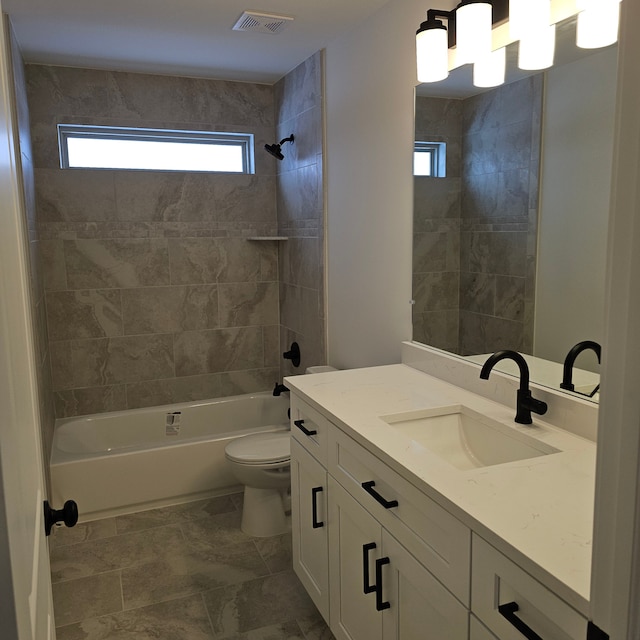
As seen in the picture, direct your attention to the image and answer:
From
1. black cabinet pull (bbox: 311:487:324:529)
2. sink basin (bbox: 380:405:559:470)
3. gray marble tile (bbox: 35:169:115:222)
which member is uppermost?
gray marble tile (bbox: 35:169:115:222)

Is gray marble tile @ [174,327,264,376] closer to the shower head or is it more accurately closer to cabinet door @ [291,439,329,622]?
the shower head

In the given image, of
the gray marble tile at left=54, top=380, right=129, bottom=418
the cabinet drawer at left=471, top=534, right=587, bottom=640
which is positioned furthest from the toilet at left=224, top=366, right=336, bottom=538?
the cabinet drawer at left=471, top=534, right=587, bottom=640

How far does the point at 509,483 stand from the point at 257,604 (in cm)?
146

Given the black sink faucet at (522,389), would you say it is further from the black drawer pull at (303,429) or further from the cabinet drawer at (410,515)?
the black drawer pull at (303,429)

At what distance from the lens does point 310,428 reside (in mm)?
2113

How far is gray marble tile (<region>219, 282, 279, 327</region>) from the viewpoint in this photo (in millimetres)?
3955

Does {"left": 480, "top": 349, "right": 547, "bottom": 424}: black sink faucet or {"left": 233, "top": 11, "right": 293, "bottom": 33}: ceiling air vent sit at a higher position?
{"left": 233, "top": 11, "right": 293, "bottom": 33}: ceiling air vent

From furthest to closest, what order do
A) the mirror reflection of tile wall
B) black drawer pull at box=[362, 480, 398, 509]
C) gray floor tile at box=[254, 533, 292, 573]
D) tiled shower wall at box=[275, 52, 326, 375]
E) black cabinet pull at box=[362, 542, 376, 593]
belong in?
tiled shower wall at box=[275, 52, 326, 375]
gray floor tile at box=[254, 533, 292, 573]
the mirror reflection of tile wall
black cabinet pull at box=[362, 542, 376, 593]
black drawer pull at box=[362, 480, 398, 509]

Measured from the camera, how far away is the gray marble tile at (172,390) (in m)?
3.80

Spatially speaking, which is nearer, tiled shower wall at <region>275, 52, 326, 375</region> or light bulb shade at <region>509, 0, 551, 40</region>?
light bulb shade at <region>509, 0, 551, 40</region>

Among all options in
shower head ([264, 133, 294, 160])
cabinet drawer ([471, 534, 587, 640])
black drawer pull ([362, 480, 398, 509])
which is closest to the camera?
cabinet drawer ([471, 534, 587, 640])

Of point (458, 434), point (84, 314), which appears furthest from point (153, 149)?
point (458, 434)

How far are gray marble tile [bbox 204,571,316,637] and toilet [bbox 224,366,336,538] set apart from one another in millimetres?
374

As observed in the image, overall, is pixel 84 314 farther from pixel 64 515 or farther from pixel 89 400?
pixel 64 515
